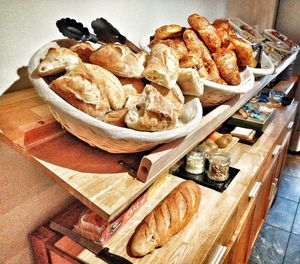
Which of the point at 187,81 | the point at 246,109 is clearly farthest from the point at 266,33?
the point at 187,81

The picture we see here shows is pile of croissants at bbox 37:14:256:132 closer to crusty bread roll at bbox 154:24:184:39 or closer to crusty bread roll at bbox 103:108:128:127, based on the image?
crusty bread roll at bbox 103:108:128:127

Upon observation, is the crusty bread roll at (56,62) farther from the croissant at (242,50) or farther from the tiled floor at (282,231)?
the tiled floor at (282,231)

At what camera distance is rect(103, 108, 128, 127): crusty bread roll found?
58cm

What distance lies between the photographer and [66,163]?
2.09ft

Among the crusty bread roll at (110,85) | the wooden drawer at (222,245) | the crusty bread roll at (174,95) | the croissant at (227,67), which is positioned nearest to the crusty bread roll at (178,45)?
the croissant at (227,67)

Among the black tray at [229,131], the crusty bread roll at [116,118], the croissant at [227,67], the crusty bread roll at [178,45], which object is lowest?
the black tray at [229,131]

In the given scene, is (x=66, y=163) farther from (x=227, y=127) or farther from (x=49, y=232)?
(x=227, y=127)

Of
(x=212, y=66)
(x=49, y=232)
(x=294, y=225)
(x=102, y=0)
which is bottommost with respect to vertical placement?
(x=294, y=225)

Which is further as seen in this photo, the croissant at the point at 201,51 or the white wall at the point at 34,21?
the croissant at the point at 201,51

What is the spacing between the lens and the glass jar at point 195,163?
1.16m

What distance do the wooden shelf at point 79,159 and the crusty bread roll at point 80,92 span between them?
131 millimetres

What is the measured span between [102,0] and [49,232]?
31.4 inches

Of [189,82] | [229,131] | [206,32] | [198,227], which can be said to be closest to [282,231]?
[229,131]

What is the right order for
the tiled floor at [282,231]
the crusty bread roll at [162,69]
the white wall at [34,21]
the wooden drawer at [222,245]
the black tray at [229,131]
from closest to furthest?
the crusty bread roll at [162,69]
the white wall at [34,21]
the wooden drawer at [222,245]
the black tray at [229,131]
the tiled floor at [282,231]
